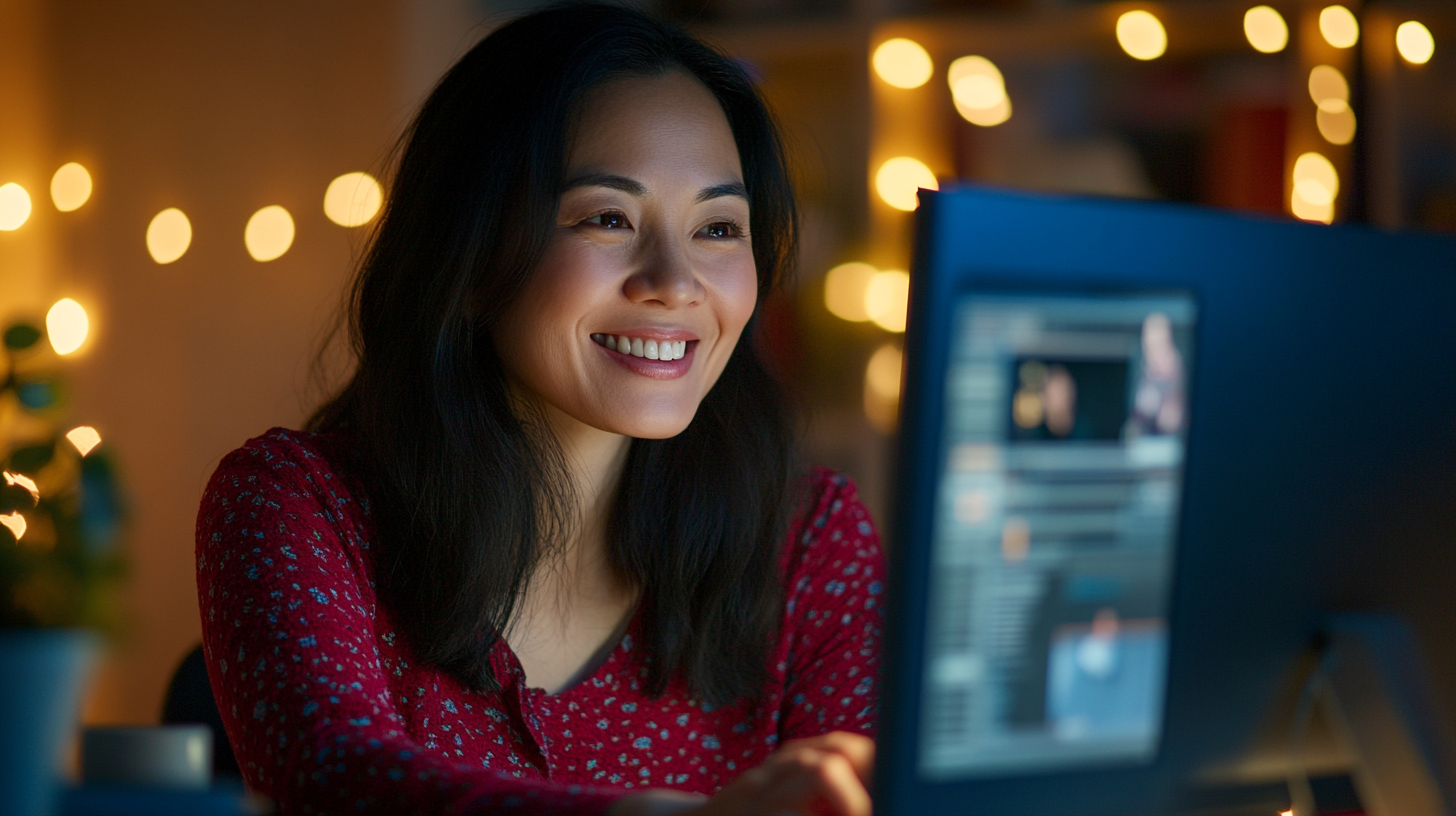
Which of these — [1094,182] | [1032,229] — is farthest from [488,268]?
[1094,182]

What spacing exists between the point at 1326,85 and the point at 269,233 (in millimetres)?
2075

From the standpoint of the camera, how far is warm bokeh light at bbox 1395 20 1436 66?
2193 millimetres

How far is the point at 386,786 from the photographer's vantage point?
69 centimetres

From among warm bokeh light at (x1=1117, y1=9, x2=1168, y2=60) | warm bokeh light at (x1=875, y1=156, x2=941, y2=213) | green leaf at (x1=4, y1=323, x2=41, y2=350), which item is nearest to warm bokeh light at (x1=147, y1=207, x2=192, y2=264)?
warm bokeh light at (x1=875, y1=156, x2=941, y2=213)

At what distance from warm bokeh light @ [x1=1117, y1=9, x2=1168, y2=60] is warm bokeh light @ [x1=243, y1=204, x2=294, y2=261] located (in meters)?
1.69

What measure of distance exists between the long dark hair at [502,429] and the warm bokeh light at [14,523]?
0.60 m

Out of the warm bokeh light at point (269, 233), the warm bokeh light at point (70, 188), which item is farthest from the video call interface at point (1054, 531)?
the warm bokeh light at point (70, 188)

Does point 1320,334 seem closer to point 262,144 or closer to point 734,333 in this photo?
point 734,333

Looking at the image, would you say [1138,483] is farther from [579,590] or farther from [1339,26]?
[1339,26]

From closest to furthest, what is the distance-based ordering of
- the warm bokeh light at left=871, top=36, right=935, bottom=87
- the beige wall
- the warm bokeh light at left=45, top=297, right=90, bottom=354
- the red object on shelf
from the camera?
the red object on shelf < the warm bokeh light at left=871, top=36, right=935, bottom=87 < the beige wall < the warm bokeh light at left=45, top=297, right=90, bottom=354

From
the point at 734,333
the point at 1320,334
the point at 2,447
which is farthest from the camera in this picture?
the point at 734,333

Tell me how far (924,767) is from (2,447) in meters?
0.42

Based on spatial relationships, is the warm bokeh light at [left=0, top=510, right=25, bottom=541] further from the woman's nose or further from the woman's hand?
the woman's nose

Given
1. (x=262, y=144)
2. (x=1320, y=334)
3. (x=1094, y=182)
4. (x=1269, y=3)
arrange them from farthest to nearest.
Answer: (x=262, y=144), (x=1094, y=182), (x=1269, y=3), (x=1320, y=334)
